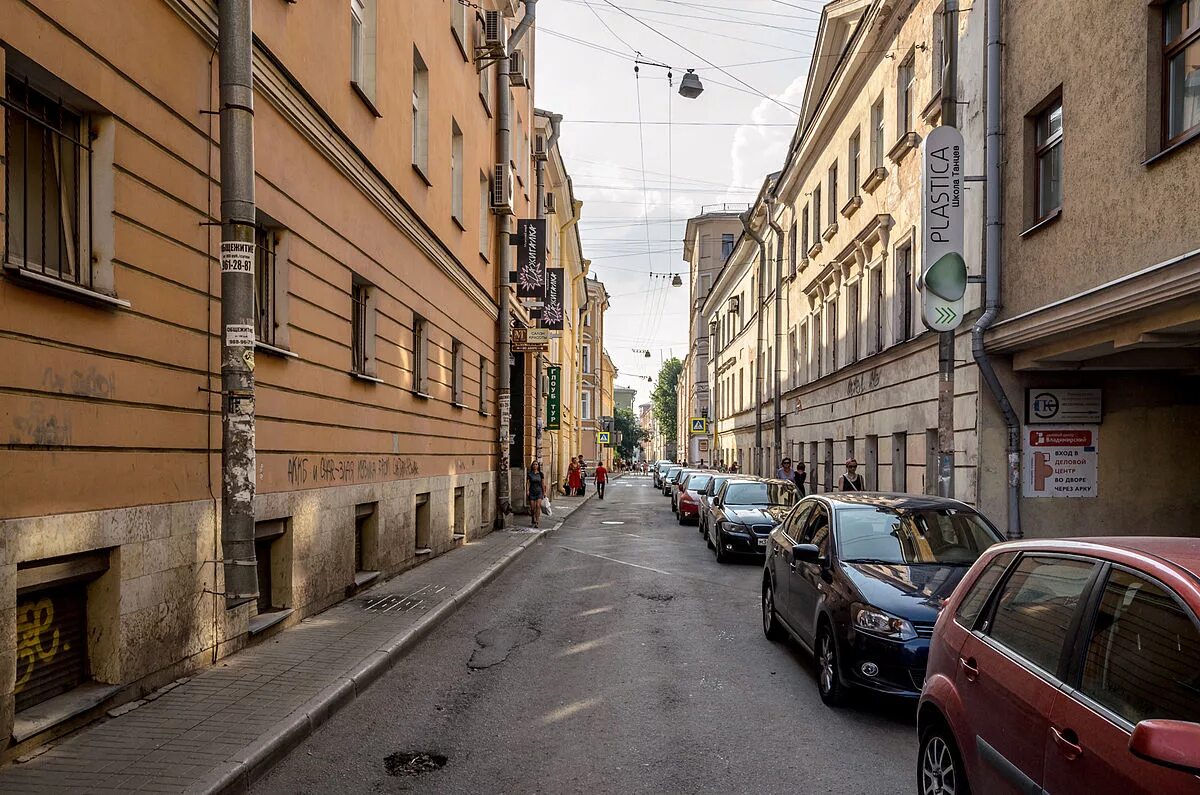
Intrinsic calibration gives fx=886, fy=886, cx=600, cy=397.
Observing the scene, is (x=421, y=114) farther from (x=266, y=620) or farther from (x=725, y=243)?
(x=725, y=243)

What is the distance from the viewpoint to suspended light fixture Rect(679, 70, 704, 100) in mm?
20172

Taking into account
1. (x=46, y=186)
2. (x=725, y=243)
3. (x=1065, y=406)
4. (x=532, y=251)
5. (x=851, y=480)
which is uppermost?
(x=725, y=243)

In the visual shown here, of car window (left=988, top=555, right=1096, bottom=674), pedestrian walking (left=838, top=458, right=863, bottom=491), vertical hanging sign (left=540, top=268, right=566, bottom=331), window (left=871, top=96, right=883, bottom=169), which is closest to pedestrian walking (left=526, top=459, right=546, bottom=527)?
vertical hanging sign (left=540, top=268, right=566, bottom=331)

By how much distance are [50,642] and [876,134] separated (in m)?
18.6

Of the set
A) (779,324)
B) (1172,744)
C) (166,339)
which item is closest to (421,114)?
(166,339)

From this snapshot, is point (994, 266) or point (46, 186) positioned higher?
point (994, 266)

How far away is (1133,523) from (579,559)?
28.9 ft

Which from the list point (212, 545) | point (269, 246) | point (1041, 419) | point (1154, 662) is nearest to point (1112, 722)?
point (1154, 662)

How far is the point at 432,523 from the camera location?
14938mm

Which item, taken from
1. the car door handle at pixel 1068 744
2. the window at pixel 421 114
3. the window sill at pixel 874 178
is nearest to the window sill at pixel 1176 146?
the car door handle at pixel 1068 744

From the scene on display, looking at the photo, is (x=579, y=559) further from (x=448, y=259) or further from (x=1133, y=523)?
(x=1133, y=523)

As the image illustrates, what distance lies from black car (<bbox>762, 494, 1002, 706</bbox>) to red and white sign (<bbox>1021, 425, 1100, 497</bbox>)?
5.46m

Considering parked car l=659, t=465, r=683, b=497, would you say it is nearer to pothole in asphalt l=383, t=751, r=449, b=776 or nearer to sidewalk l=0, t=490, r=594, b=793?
sidewalk l=0, t=490, r=594, b=793

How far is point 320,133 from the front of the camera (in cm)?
966
